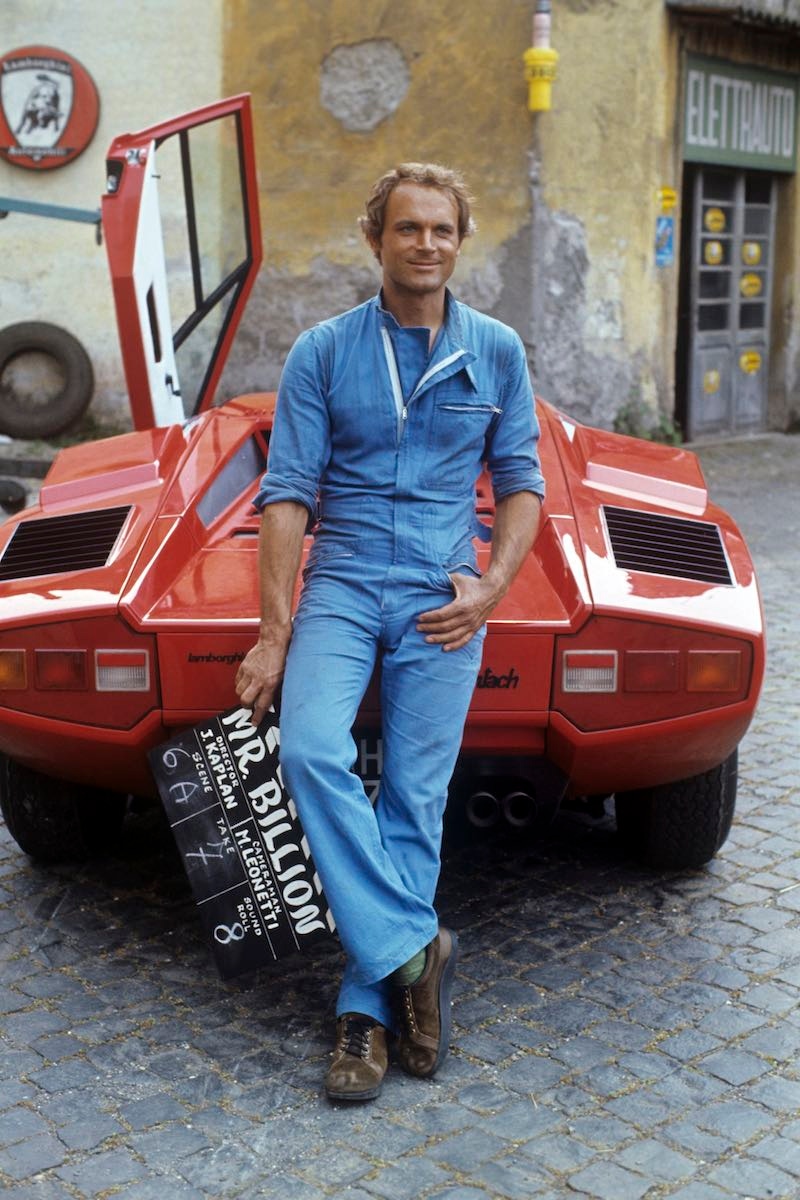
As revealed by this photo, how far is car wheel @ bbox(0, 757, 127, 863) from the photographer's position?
3.75 m

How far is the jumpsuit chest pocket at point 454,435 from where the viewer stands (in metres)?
3.06

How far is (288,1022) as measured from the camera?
3068 mm

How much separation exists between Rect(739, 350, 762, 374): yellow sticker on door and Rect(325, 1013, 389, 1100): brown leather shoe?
38.4ft

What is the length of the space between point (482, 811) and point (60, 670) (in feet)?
3.22

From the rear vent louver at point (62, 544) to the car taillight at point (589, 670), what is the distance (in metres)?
1.07

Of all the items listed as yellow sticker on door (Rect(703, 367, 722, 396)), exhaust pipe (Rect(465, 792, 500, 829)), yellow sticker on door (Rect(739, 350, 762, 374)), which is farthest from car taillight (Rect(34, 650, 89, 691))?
yellow sticker on door (Rect(739, 350, 762, 374))

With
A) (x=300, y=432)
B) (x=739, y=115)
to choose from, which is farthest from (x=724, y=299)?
(x=300, y=432)

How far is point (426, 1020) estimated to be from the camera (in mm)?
2857

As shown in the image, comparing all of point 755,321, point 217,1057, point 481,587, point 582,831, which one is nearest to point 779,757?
point 582,831

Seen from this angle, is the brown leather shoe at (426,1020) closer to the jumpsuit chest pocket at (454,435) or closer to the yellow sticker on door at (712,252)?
the jumpsuit chest pocket at (454,435)

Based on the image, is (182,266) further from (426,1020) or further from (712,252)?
(712,252)

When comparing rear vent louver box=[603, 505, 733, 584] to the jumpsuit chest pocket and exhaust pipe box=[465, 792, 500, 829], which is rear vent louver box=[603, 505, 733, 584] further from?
exhaust pipe box=[465, 792, 500, 829]

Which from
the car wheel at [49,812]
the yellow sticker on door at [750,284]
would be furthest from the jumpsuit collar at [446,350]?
the yellow sticker on door at [750,284]

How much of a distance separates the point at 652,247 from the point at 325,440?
31.5 feet
